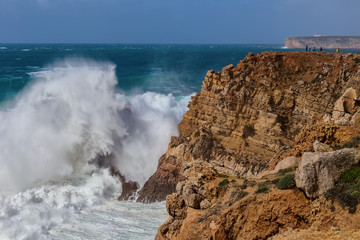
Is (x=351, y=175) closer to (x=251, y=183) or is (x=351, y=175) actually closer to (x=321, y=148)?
(x=321, y=148)

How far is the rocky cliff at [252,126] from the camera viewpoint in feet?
34.1

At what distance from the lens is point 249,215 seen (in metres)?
8.74

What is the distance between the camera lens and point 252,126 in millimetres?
19125

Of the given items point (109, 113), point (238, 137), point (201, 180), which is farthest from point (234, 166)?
point (109, 113)

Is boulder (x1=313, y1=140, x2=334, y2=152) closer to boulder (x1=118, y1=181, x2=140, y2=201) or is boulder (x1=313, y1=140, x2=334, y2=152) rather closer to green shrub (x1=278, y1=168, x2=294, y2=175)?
green shrub (x1=278, y1=168, x2=294, y2=175)

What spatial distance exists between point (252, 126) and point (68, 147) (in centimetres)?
1233

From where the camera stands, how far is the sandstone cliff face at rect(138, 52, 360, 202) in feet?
60.3

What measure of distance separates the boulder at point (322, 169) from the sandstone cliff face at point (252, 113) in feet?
28.9

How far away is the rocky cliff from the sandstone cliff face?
0.05m

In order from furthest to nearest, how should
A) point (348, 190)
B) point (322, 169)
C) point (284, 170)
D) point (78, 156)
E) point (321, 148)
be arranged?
1. point (78, 156)
2. point (284, 170)
3. point (321, 148)
4. point (322, 169)
5. point (348, 190)

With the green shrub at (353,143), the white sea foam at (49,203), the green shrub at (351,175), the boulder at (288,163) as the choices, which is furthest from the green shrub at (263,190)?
the white sea foam at (49,203)

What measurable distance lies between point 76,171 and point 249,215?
16.4 metres

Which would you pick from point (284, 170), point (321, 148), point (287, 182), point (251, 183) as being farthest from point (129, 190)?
point (287, 182)

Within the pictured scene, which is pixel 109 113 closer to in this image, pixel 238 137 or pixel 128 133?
pixel 128 133
